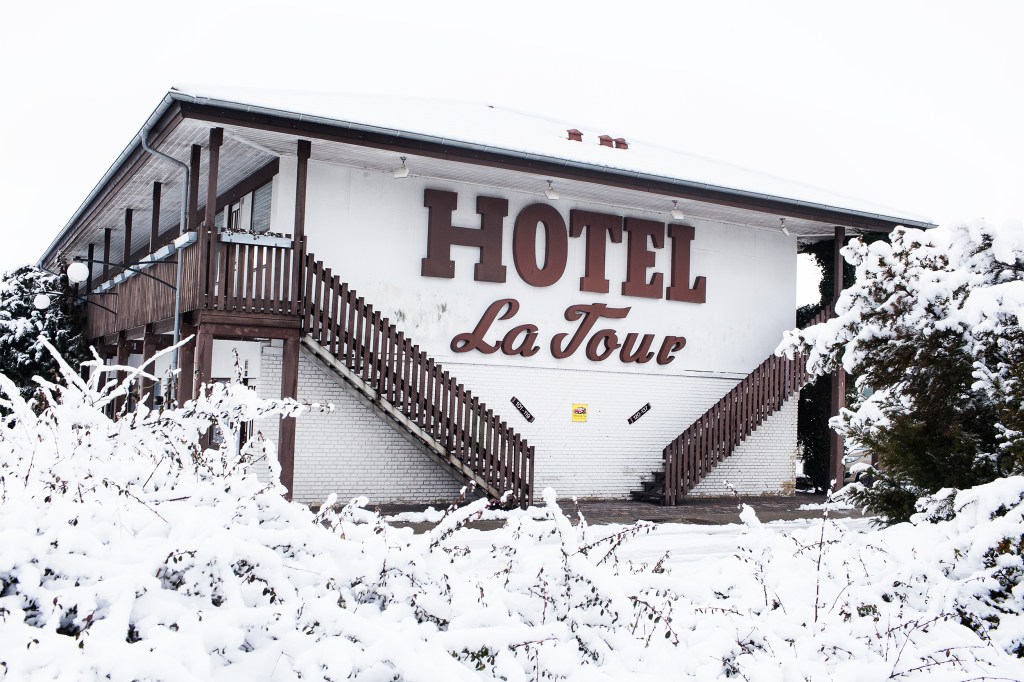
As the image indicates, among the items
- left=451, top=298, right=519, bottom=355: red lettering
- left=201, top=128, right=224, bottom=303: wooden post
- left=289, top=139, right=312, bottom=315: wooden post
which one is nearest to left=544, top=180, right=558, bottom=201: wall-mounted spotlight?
left=451, top=298, right=519, bottom=355: red lettering

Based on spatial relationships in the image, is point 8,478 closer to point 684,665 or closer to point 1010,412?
point 684,665

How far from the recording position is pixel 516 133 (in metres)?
16.9

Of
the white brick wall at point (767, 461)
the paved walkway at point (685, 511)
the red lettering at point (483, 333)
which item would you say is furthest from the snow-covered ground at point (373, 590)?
the white brick wall at point (767, 461)

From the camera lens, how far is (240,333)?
12641 mm

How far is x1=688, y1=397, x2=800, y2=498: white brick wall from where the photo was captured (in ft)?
58.1

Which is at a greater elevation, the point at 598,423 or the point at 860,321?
the point at 860,321

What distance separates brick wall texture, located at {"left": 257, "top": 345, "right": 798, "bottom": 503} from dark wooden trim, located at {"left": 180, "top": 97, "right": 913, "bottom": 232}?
325cm

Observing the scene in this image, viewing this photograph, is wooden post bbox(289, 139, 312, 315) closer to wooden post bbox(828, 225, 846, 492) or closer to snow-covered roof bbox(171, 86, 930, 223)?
snow-covered roof bbox(171, 86, 930, 223)

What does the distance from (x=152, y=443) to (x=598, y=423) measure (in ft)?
41.3

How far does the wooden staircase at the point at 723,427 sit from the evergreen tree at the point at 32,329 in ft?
48.3

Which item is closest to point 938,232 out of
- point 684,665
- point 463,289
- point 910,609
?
point 910,609

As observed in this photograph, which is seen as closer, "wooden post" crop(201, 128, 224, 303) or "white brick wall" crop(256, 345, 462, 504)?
"wooden post" crop(201, 128, 224, 303)

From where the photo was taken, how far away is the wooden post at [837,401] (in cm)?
1728

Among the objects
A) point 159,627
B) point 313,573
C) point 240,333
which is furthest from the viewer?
point 240,333
